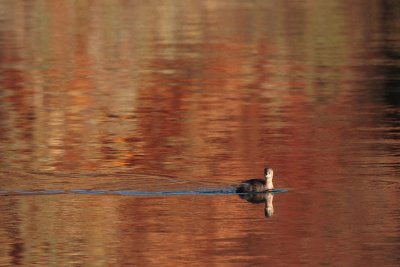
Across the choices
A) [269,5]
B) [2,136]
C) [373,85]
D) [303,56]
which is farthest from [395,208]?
[269,5]

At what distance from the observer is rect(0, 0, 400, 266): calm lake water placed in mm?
12750

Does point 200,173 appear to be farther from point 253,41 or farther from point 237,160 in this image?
point 253,41

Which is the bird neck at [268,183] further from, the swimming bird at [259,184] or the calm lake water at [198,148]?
the calm lake water at [198,148]

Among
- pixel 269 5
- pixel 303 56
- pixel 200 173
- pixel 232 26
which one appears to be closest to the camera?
pixel 200 173

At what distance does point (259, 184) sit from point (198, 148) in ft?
10.5

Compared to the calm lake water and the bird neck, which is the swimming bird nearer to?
the bird neck

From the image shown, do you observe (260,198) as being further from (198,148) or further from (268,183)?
(198,148)

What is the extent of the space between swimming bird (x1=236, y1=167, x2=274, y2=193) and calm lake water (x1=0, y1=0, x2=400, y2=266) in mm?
147

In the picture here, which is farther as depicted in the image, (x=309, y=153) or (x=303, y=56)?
(x=303, y=56)

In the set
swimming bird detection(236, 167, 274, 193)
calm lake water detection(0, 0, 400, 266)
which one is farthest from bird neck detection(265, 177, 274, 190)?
calm lake water detection(0, 0, 400, 266)

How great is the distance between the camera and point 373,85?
24.4 m

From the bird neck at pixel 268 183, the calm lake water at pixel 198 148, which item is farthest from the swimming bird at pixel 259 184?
the calm lake water at pixel 198 148

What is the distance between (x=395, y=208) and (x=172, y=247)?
256 centimetres

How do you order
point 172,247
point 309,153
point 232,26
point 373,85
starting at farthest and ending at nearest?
1. point 232,26
2. point 373,85
3. point 309,153
4. point 172,247
